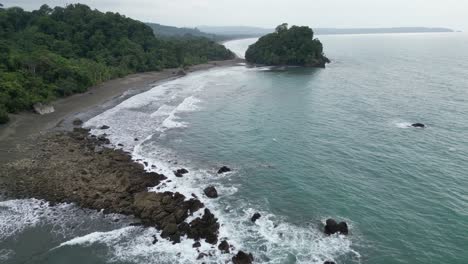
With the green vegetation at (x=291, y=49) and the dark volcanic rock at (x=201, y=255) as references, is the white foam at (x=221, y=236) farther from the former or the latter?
the green vegetation at (x=291, y=49)

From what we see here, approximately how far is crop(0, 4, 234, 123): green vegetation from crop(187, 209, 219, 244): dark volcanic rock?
40845 mm

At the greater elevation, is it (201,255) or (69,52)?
(69,52)

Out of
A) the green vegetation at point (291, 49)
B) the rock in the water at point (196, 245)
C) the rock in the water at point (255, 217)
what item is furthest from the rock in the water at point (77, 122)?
the green vegetation at point (291, 49)

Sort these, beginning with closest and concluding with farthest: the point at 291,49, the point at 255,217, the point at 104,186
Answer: the point at 255,217
the point at 104,186
the point at 291,49

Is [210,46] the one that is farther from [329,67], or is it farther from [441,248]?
[441,248]

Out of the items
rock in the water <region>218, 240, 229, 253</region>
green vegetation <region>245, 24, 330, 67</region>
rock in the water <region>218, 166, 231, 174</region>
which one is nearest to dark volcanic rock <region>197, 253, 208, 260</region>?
rock in the water <region>218, 240, 229, 253</region>

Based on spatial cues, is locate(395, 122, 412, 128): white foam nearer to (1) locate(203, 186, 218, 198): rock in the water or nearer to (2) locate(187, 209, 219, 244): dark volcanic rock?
(1) locate(203, 186, 218, 198): rock in the water

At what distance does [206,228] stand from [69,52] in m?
87.1

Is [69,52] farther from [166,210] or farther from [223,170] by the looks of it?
[166,210]

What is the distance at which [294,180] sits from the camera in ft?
128

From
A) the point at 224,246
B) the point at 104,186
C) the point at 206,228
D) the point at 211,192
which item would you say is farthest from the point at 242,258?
the point at 104,186

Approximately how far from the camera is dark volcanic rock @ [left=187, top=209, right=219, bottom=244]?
2945 cm

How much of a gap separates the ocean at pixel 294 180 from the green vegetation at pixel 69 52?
13690mm

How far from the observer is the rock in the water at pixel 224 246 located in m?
27.9
